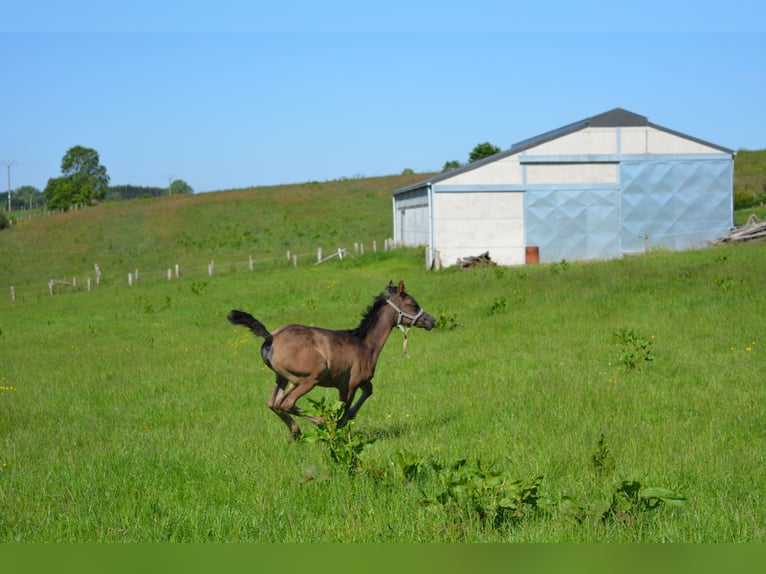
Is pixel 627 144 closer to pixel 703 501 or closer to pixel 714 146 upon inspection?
pixel 714 146

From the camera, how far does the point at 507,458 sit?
8422 millimetres

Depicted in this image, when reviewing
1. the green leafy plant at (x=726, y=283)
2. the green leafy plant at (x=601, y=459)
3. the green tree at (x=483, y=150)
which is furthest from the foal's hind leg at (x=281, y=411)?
the green tree at (x=483, y=150)

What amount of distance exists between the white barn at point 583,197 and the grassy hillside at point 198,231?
14401 millimetres

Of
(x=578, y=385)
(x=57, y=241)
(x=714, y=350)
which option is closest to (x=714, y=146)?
(x=714, y=350)

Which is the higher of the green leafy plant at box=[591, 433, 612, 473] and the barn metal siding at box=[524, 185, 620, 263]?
the barn metal siding at box=[524, 185, 620, 263]

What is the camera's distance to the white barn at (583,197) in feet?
123

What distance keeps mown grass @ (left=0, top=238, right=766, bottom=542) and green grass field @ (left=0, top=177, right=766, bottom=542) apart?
0.13 feet

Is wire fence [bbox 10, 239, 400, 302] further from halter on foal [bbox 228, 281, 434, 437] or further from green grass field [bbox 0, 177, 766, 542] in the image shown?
halter on foal [bbox 228, 281, 434, 437]

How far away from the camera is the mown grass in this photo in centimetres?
632

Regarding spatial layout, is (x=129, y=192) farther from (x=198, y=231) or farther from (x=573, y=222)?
(x=573, y=222)

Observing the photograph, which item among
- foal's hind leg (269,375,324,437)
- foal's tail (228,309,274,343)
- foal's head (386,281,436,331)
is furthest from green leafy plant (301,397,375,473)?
foal's head (386,281,436,331)

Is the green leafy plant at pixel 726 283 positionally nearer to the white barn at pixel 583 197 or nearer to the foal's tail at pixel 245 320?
the white barn at pixel 583 197

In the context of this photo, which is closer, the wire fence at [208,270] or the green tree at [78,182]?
the wire fence at [208,270]

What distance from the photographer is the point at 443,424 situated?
10625mm
